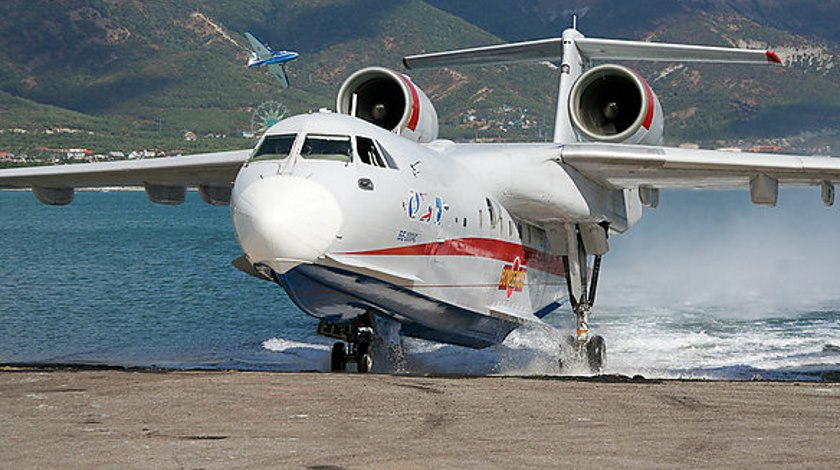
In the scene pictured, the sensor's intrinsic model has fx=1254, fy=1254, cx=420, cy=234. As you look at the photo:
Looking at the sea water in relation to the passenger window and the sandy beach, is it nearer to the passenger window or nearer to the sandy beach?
the passenger window

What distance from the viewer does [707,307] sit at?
2656 centimetres

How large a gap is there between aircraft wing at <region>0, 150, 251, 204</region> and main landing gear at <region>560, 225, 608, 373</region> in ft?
14.6

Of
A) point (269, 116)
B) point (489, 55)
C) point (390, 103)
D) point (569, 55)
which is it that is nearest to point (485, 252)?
point (390, 103)

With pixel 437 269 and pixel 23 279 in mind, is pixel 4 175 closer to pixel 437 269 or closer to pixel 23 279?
pixel 437 269

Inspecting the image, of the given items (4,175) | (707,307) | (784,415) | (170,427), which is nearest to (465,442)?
(170,427)

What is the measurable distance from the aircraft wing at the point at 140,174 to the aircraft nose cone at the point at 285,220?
3955mm

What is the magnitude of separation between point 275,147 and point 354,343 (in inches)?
96.1

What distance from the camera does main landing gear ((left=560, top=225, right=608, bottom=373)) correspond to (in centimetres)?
1625

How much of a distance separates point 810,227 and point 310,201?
4929cm

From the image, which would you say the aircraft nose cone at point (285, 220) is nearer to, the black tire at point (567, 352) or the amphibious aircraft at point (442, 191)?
the amphibious aircraft at point (442, 191)

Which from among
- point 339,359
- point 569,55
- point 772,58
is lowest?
point 339,359

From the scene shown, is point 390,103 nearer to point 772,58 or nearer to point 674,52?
point 674,52

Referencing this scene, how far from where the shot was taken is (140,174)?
15203 mm

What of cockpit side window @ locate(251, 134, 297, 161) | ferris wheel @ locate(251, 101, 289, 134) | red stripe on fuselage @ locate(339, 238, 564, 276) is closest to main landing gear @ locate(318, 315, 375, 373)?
red stripe on fuselage @ locate(339, 238, 564, 276)
